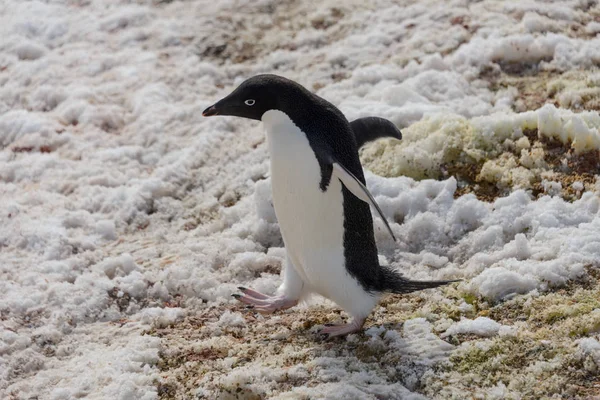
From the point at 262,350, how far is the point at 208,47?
152 inches

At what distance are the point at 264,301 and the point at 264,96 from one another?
1011mm

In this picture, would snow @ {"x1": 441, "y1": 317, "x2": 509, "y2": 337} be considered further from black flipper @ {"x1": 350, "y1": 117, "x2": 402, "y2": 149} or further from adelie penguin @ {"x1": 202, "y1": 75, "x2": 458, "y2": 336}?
black flipper @ {"x1": 350, "y1": 117, "x2": 402, "y2": 149}

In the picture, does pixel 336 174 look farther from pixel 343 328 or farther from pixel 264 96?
pixel 343 328

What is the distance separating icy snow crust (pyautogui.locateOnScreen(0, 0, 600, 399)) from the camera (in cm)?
379

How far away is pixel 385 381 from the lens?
127 inches

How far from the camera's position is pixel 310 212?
3.60 m

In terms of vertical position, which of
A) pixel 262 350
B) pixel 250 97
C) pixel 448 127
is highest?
pixel 250 97

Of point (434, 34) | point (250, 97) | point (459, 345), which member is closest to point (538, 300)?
point (459, 345)

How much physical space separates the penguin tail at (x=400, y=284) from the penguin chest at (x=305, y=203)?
218 mm

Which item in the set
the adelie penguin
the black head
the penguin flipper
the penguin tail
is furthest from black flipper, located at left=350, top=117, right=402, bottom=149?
the penguin tail

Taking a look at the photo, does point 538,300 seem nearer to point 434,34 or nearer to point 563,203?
point 563,203

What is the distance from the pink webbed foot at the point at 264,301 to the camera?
3.87 metres

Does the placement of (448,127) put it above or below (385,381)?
above

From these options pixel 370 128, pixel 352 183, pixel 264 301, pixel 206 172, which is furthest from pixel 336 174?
pixel 206 172
